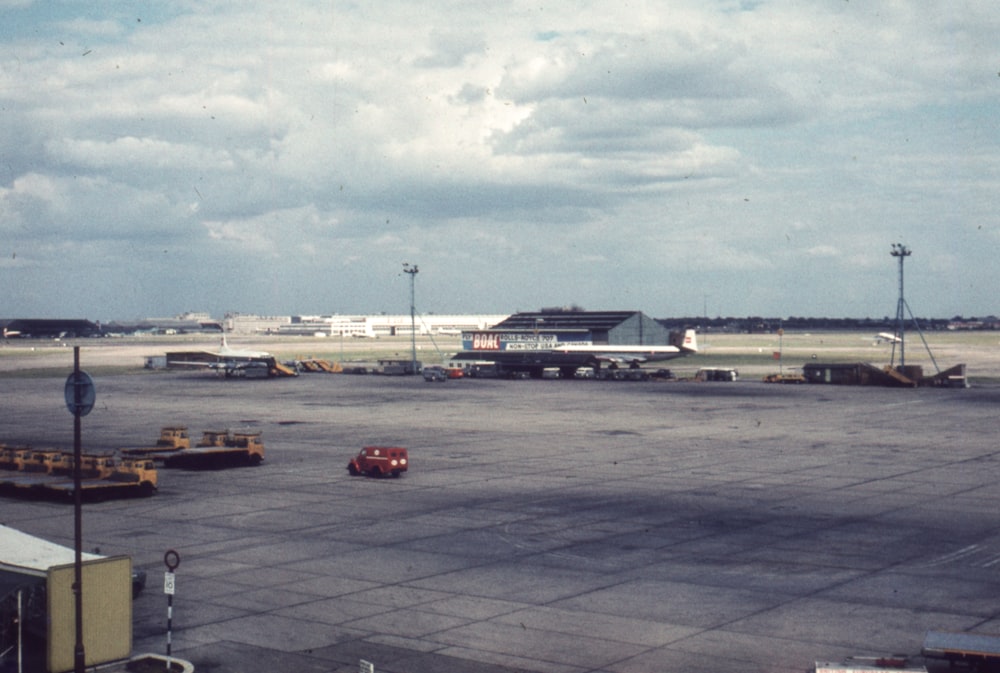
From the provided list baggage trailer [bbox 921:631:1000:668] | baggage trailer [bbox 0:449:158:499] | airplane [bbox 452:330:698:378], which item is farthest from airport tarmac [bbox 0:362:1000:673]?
airplane [bbox 452:330:698:378]

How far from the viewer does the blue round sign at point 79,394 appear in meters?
19.9

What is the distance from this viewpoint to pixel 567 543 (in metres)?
31.9

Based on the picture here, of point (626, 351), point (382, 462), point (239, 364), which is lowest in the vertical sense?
point (382, 462)

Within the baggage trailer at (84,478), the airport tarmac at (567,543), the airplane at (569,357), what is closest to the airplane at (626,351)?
the airplane at (569,357)

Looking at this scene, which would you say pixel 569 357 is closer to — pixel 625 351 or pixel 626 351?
pixel 625 351

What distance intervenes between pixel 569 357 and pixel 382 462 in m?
74.8

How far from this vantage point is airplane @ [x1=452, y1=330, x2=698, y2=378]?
4690 inches

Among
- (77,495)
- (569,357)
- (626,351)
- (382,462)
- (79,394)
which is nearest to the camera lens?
(77,495)

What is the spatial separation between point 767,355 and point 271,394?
100712 mm

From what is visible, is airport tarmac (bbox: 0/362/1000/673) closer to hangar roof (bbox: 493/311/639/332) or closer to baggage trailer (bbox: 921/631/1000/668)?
baggage trailer (bbox: 921/631/1000/668)

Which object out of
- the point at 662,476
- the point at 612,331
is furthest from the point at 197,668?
the point at 612,331

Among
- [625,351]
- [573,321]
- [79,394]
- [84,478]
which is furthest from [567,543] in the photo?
[573,321]

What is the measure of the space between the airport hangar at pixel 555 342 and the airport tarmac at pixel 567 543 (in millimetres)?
51934

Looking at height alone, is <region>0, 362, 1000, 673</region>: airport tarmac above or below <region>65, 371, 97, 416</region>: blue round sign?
below
